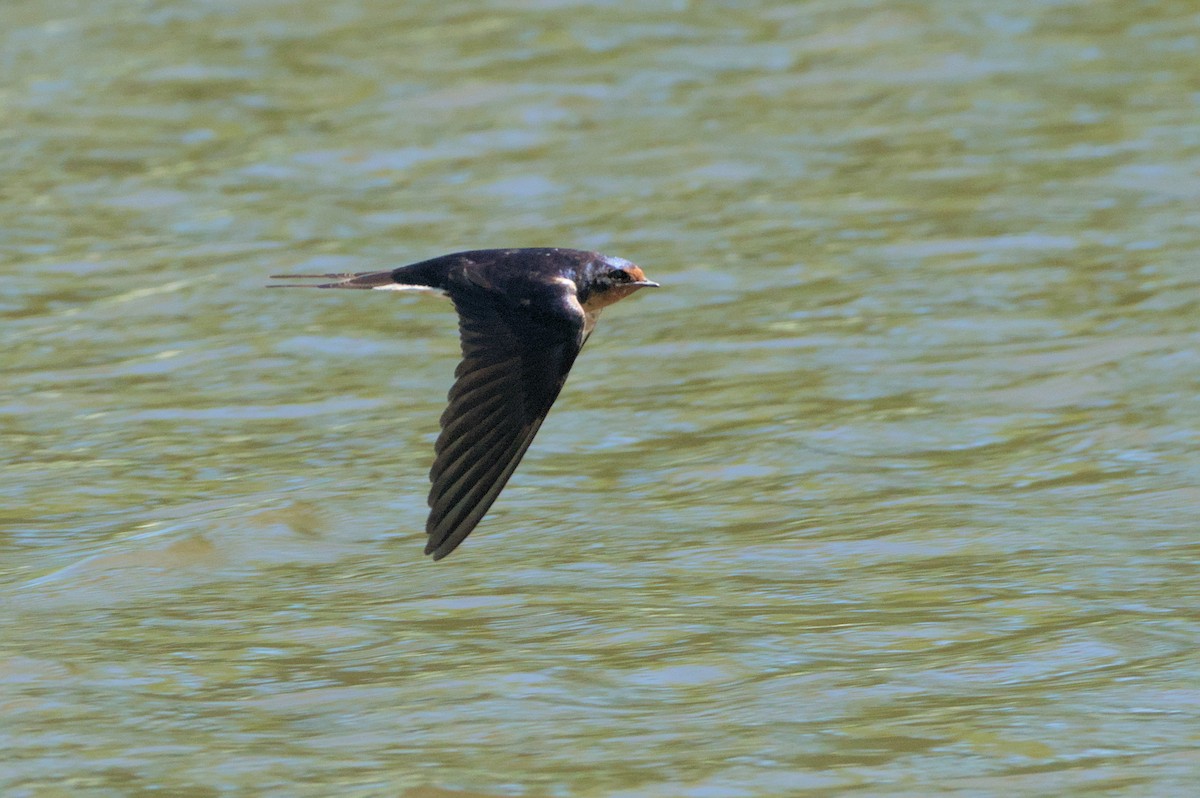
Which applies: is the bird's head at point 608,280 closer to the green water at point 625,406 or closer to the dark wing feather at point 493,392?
the dark wing feather at point 493,392

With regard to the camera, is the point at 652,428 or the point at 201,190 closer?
the point at 652,428

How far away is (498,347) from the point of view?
5.18 meters

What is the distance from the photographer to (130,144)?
420 inches

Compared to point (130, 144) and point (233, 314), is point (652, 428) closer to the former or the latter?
point (233, 314)

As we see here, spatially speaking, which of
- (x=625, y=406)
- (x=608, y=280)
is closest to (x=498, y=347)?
(x=608, y=280)

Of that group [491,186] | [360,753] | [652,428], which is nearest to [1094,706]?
[360,753]

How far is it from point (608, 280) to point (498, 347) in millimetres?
439

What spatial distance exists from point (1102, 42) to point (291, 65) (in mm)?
3840

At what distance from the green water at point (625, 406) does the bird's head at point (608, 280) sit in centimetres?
64

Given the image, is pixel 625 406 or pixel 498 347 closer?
pixel 498 347

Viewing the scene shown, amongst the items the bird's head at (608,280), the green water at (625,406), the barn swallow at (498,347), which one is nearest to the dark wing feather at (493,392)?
the barn swallow at (498,347)

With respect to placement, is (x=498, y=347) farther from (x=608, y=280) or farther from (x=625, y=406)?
(x=625, y=406)

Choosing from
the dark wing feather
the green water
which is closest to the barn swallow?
the dark wing feather

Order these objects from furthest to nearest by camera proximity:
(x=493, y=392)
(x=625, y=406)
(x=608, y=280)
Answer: (x=625, y=406), (x=608, y=280), (x=493, y=392)
